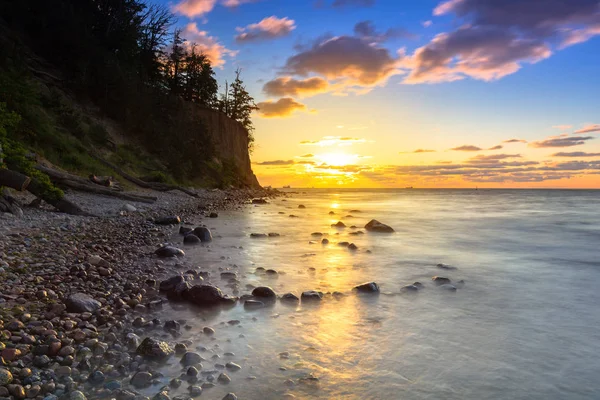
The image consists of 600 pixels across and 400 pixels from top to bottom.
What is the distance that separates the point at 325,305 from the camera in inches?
241

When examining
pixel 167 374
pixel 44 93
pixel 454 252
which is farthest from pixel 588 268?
pixel 44 93

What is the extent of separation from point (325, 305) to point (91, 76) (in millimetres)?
30941

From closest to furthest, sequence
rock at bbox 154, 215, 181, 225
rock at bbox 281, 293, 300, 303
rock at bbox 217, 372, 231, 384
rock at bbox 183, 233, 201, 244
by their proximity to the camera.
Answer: rock at bbox 217, 372, 231, 384 < rock at bbox 281, 293, 300, 303 < rock at bbox 183, 233, 201, 244 < rock at bbox 154, 215, 181, 225

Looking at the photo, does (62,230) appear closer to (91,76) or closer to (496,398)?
(496,398)

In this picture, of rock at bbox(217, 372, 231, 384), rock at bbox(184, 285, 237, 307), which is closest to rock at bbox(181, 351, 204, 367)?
rock at bbox(217, 372, 231, 384)

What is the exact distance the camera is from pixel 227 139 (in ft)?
190

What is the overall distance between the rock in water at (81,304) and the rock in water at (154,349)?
1389 mm

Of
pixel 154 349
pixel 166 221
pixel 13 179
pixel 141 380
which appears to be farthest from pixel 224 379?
pixel 166 221

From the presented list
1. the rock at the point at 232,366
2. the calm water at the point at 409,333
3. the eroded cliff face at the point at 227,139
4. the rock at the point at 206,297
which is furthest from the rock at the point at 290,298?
the eroded cliff face at the point at 227,139

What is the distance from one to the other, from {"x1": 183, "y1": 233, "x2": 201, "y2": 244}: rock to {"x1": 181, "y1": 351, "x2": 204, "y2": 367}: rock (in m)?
7.42

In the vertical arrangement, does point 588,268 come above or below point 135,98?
below

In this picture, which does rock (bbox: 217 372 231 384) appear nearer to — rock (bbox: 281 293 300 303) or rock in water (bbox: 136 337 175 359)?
rock in water (bbox: 136 337 175 359)

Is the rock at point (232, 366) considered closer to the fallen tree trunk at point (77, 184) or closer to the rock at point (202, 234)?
the rock at point (202, 234)

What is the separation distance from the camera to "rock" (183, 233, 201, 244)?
11084mm
